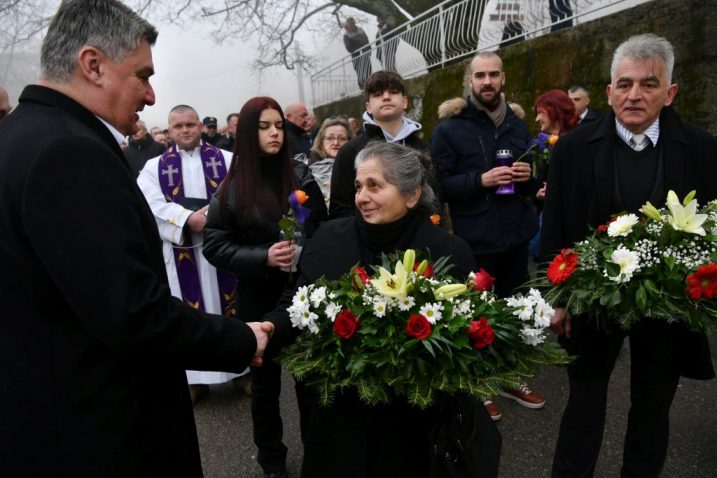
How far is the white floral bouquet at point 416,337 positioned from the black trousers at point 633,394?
0.71m

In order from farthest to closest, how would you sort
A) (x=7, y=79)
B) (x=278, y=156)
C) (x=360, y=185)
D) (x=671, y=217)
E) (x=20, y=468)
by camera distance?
(x=7, y=79) < (x=278, y=156) < (x=360, y=185) < (x=671, y=217) < (x=20, y=468)

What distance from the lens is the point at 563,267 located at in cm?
229

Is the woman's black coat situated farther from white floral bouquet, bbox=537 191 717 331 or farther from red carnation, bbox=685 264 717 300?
red carnation, bbox=685 264 717 300

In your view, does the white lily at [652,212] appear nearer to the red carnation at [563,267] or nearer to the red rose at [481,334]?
the red carnation at [563,267]

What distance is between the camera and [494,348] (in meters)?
1.83

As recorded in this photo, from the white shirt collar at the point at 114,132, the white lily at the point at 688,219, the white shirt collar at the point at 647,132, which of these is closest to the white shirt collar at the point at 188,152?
the white shirt collar at the point at 114,132

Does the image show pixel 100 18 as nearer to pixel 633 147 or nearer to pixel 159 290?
pixel 159 290

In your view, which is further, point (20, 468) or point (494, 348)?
point (494, 348)

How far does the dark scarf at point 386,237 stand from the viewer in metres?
2.32

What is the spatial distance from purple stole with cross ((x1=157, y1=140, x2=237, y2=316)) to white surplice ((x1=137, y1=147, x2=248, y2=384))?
3 centimetres

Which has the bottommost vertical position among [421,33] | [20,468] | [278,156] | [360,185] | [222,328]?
[20,468]

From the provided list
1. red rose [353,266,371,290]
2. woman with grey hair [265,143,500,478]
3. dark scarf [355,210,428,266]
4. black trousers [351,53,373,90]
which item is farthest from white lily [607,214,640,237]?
black trousers [351,53,373,90]

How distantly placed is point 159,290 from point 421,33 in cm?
1056

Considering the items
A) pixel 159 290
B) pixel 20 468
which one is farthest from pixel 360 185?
pixel 20 468
